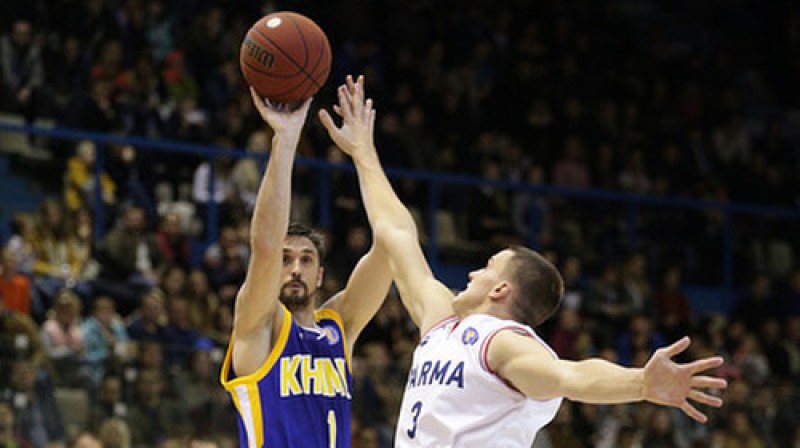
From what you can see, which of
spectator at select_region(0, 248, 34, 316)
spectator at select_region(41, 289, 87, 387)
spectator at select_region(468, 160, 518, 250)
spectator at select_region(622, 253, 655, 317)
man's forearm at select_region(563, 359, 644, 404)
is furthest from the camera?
spectator at select_region(622, 253, 655, 317)

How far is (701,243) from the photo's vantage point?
17.1 meters

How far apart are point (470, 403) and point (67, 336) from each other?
6.04 m

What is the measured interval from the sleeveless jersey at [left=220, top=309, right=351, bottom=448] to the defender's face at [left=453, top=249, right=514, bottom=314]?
0.73 metres

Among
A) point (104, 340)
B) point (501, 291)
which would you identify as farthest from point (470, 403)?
point (104, 340)

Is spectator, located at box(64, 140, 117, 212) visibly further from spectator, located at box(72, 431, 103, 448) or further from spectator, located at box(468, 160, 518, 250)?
spectator, located at box(468, 160, 518, 250)

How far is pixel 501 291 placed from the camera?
6.22 meters

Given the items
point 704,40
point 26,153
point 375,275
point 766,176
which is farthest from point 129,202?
point 704,40

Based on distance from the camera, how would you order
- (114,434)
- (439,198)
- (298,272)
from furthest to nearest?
(439,198) → (114,434) → (298,272)

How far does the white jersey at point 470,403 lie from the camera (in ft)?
19.7

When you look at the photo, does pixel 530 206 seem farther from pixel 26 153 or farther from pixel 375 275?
pixel 375 275

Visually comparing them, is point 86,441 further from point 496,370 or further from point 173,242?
point 496,370

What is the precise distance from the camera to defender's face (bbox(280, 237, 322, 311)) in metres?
6.76

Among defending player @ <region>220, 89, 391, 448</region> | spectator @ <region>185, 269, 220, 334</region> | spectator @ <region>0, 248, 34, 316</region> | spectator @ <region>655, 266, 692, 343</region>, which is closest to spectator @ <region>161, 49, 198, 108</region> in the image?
spectator @ <region>185, 269, 220, 334</region>

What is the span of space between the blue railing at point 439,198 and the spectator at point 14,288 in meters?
1.10
